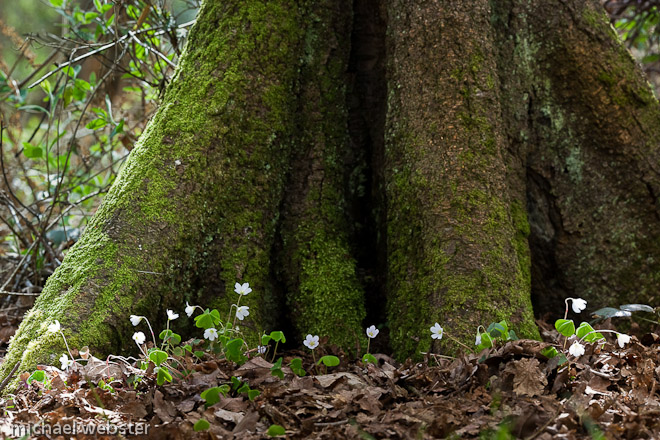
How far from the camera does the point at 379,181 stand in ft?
10.5

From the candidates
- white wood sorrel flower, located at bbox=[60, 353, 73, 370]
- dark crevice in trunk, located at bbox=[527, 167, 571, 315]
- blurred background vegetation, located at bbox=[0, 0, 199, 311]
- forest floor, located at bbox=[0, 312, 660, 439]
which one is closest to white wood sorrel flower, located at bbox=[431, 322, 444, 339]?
forest floor, located at bbox=[0, 312, 660, 439]

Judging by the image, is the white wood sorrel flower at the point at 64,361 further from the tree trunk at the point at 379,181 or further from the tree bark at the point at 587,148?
the tree bark at the point at 587,148

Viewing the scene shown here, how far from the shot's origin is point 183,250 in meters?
2.86

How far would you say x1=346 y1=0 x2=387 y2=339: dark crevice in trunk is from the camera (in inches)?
130

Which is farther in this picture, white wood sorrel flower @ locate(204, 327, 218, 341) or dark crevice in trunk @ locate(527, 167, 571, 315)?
dark crevice in trunk @ locate(527, 167, 571, 315)

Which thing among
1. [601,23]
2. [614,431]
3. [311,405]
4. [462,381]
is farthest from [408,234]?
[601,23]

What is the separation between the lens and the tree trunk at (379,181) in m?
2.71

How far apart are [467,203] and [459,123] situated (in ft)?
1.33

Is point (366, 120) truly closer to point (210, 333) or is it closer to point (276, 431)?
point (210, 333)

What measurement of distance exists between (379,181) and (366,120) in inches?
16.0

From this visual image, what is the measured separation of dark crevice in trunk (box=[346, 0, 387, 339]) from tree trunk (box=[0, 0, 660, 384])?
1 cm

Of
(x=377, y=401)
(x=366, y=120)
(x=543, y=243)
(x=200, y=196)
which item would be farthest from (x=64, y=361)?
(x=543, y=243)

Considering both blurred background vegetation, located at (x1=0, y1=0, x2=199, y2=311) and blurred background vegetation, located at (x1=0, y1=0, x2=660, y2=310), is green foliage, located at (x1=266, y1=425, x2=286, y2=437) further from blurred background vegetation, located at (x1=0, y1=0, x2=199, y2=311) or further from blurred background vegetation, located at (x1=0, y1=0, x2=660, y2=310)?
blurred background vegetation, located at (x1=0, y1=0, x2=660, y2=310)

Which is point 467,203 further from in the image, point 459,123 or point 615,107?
point 615,107
